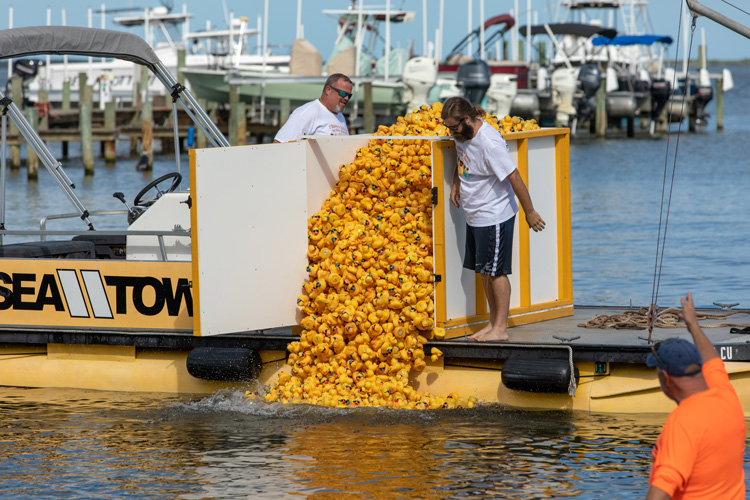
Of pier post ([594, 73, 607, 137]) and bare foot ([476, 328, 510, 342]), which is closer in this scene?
bare foot ([476, 328, 510, 342])

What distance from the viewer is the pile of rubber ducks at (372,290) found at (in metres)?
7.63

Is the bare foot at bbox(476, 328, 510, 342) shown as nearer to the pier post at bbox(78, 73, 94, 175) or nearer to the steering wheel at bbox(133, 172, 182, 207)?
the steering wheel at bbox(133, 172, 182, 207)

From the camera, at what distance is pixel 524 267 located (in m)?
8.20

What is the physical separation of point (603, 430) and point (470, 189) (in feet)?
6.02

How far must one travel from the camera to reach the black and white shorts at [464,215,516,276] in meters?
7.53

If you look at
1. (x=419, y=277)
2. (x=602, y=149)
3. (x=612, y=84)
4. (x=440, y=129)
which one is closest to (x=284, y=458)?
(x=419, y=277)

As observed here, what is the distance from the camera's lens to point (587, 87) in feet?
156

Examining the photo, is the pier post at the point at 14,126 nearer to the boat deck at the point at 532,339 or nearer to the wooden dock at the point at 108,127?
the wooden dock at the point at 108,127

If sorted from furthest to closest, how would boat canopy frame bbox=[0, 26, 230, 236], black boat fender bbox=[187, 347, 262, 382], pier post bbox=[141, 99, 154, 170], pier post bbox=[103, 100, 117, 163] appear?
pier post bbox=[103, 100, 117, 163], pier post bbox=[141, 99, 154, 170], boat canopy frame bbox=[0, 26, 230, 236], black boat fender bbox=[187, 347, 262, 382]

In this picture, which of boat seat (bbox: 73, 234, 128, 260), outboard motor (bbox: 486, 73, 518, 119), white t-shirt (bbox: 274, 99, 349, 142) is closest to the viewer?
white t-shirt (bbox: 274, 99, 349, 142)

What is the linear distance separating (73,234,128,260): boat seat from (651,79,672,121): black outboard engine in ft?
140

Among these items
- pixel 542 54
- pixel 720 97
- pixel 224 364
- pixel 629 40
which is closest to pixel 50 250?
pixel 224 364

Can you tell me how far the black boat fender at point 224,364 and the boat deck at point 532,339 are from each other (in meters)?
0.12

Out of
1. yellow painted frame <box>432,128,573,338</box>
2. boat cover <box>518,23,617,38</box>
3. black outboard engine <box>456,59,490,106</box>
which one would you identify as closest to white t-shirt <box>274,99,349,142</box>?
yellow painted frame <box>432,128,573,338</box>
